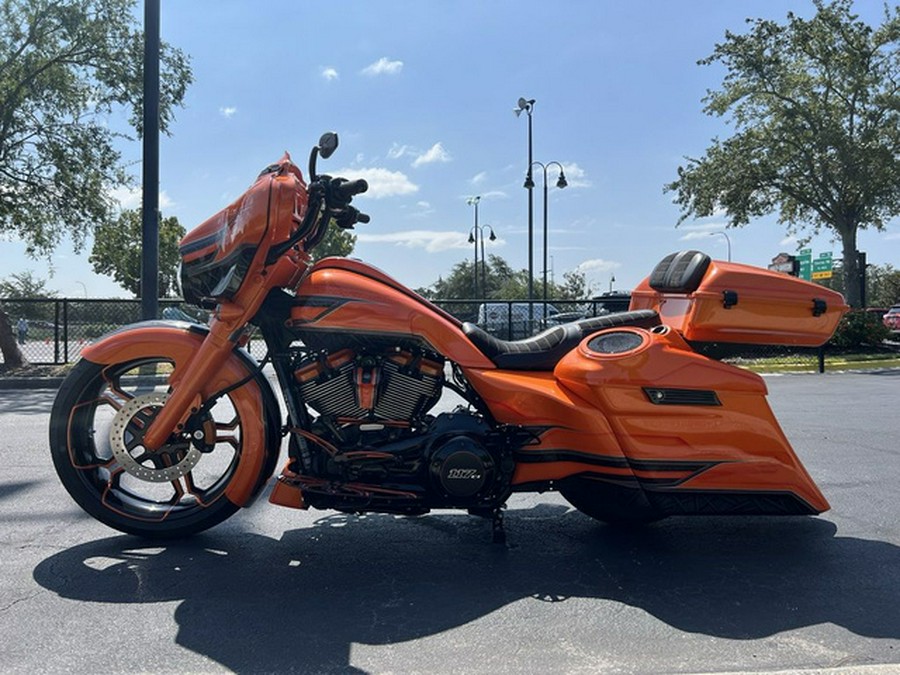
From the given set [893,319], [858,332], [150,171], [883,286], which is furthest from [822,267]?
[150,171]

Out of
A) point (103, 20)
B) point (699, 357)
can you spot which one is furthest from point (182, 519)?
point (103, 20)

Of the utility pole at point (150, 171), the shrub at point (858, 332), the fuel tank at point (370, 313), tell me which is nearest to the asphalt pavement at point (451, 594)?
the fuel tank at point (370, 313)

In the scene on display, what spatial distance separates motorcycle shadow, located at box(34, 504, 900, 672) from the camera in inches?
104

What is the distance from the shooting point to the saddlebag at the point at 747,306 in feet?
10.9

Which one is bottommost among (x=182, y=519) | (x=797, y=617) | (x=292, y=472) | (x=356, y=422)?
(x=797, y=617)

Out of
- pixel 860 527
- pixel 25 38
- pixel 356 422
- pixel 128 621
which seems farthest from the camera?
pixel 25 38

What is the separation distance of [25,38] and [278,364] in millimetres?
15273

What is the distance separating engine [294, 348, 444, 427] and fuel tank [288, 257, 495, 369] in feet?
0.40

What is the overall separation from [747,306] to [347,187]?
2.08m

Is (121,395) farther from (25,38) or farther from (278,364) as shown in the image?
(25,38)

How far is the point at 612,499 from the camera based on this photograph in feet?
11.0

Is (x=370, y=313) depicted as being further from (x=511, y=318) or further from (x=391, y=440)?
(x=511, y=318)

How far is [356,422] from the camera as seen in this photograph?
3.25 m

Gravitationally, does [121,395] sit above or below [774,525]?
above
